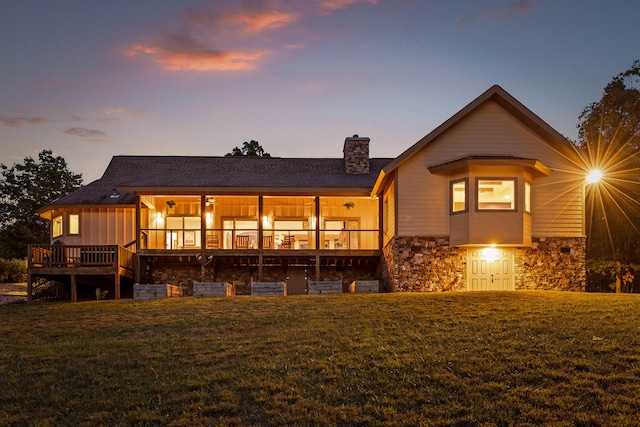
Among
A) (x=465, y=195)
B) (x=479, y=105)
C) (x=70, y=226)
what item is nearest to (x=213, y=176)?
(x=70, y=226)

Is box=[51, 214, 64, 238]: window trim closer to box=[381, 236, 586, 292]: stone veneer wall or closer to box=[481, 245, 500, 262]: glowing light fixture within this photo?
box=[381, 236, 586, 292]: stone veneer wall

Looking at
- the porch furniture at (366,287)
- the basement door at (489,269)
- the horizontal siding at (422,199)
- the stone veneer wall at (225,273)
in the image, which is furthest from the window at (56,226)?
the basement door at (489,269)

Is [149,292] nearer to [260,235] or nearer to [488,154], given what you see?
[260,235]

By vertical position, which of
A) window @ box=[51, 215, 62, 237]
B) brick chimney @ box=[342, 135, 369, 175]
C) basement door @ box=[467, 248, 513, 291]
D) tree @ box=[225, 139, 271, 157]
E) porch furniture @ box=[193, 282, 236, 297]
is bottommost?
porch furniture @ box=[193, 282, 236, 297]

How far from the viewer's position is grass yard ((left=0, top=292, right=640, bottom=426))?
838cm

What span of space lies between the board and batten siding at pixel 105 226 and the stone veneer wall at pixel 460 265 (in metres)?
11.0

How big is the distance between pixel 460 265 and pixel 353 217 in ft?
21.3

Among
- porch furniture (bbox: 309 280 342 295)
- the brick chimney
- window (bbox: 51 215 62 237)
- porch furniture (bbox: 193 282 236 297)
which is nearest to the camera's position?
porch furniture (bbox: 193 282 236 297)

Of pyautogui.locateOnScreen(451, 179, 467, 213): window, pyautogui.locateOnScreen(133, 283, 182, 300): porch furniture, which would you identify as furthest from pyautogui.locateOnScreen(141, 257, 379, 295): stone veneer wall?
pyautogui.locateOnScreen(451, 179, 467, 213): window

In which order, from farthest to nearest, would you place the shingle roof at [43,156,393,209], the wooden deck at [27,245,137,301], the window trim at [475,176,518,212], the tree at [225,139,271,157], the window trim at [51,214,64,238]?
the tree at [225,139,271,157]
the window trim at [51,214,64,238]
the shingle roof at [43,156,393,209]
the wooden deck at [27,245,137,301]
the window trim at [475,176,518,212]

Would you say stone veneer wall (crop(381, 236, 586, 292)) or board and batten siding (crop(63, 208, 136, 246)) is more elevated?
board and batten siding (crop(63, 208, 136, 246))

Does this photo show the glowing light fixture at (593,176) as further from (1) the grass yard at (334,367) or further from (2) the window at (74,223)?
(2) the window at (74,223)

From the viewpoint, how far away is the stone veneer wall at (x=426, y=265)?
2084cm

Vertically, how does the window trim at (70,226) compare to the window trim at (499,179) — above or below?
below
